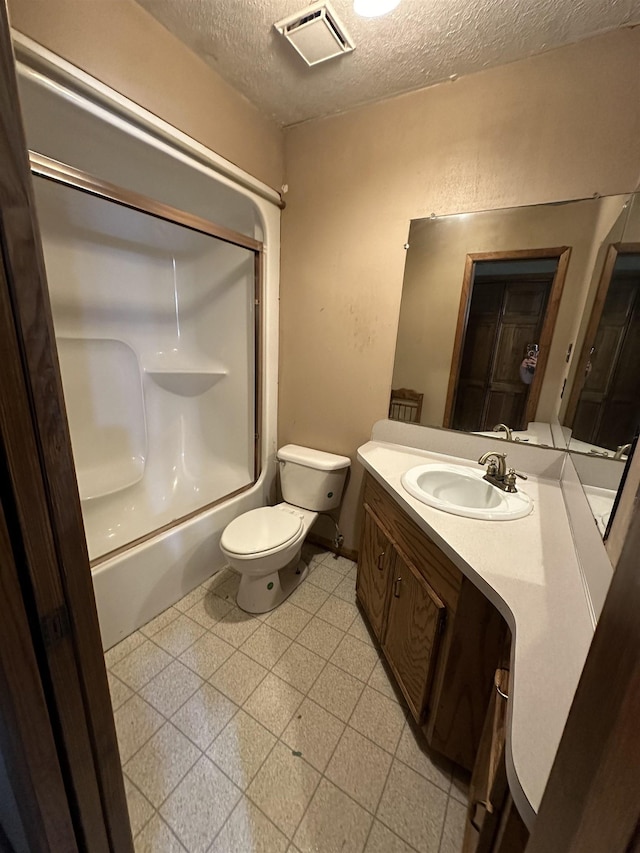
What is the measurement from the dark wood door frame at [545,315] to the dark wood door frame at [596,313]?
16 cm

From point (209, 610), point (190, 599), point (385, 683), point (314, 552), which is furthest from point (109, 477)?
point (385, 683)

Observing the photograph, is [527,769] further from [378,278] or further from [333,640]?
[378,278]

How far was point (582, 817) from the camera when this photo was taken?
29 centimetres

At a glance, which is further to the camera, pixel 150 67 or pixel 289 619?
pixel 289 619

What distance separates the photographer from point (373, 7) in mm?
1073

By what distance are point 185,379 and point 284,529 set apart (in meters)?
1.24

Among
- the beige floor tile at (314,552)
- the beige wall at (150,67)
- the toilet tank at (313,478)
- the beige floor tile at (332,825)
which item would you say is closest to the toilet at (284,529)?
the toilet tank at (313,478)

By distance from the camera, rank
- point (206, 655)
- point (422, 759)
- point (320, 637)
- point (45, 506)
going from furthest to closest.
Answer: point (320, 637)
point (206, 655)
point (422, 759)
point (45, 506)

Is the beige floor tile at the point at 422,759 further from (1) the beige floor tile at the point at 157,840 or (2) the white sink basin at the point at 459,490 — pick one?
(2) the white sink basin at the point at 459,490

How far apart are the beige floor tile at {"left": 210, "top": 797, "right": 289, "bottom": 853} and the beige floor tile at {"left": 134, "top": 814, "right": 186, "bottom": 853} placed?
11 cm

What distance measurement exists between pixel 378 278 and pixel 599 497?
1.29 m

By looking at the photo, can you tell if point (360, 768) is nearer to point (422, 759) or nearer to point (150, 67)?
point (422, 759)

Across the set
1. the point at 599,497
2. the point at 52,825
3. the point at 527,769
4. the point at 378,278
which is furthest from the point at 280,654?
the point at 378,278

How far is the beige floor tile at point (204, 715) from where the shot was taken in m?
1.15
